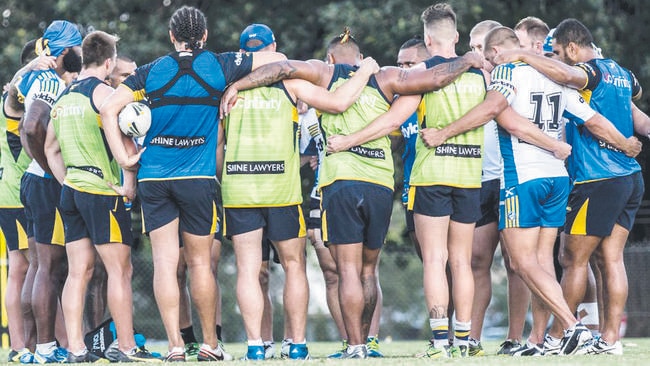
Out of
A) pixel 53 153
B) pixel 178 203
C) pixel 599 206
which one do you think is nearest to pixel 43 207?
pixel 53 153

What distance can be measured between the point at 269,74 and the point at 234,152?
0.68 metres

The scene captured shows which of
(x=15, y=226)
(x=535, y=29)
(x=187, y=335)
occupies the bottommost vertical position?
(x=187, y=335)

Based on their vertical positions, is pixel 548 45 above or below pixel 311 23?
below

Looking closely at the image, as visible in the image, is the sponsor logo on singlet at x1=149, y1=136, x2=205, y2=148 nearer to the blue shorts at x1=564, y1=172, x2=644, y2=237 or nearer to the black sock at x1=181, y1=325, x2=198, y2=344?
the black sock at x1=181, y1=325, x2=198, y2=344

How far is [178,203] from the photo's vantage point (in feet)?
29.1

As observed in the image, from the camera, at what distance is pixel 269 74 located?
8.98m

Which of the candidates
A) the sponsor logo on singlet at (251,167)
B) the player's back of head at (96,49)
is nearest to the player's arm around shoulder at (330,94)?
the sponsor logo on singlet at (251,167)

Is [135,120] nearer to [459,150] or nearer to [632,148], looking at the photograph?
[459,150]

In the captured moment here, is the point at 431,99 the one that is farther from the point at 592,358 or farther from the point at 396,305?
the point at 396,305

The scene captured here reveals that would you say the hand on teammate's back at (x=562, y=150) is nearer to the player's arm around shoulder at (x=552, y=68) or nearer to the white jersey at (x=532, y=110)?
the white jersey at (x=532, y=110)

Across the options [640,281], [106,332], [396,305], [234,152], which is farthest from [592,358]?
[396,305]

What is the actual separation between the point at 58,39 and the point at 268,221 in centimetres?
285

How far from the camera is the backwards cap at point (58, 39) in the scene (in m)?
10.3

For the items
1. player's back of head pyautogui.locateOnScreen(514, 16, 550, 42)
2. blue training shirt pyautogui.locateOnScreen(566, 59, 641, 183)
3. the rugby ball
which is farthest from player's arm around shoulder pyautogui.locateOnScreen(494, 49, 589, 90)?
the rugby ball
